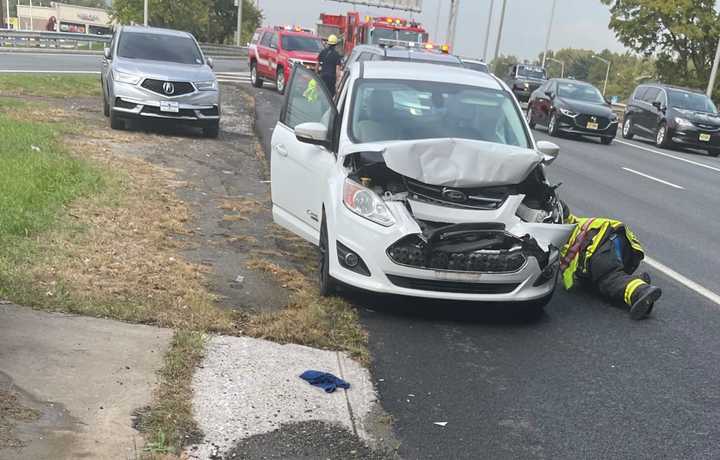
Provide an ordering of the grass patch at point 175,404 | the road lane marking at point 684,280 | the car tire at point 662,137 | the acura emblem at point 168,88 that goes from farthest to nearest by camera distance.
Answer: the car tire at point 662,137, the acura emblem at point 168,88, the road lane marking at point 684,280, the grass patch at point 175,404

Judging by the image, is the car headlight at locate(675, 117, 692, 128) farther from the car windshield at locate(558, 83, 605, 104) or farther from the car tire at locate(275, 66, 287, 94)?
the car tire at locate(275, 66, 287, 94)

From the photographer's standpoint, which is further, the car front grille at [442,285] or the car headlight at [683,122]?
the car headlight at [683,122]

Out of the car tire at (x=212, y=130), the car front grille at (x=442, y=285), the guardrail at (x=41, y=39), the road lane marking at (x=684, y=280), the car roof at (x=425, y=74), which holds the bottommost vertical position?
the guardrail at (x=41, y=39)

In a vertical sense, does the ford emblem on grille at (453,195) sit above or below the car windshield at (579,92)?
above

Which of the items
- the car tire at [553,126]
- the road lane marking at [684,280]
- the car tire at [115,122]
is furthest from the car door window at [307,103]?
the car tire at [553,126]

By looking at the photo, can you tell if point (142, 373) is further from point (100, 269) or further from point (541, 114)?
point (541, 114)

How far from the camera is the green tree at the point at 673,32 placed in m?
40.5

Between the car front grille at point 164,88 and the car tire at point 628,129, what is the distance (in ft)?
54.1

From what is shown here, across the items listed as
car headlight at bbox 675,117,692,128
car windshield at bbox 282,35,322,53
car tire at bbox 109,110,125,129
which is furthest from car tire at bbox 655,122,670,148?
car tire at bbox 109,110,125,129

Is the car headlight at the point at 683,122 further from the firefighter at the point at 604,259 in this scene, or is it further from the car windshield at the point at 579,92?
the firefighter at the point at 604,259

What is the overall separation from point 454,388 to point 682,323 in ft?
8.36

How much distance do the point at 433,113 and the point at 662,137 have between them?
18352mm

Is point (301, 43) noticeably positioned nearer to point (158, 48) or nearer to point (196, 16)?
point (158, 48)

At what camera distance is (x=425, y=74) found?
749 cm
